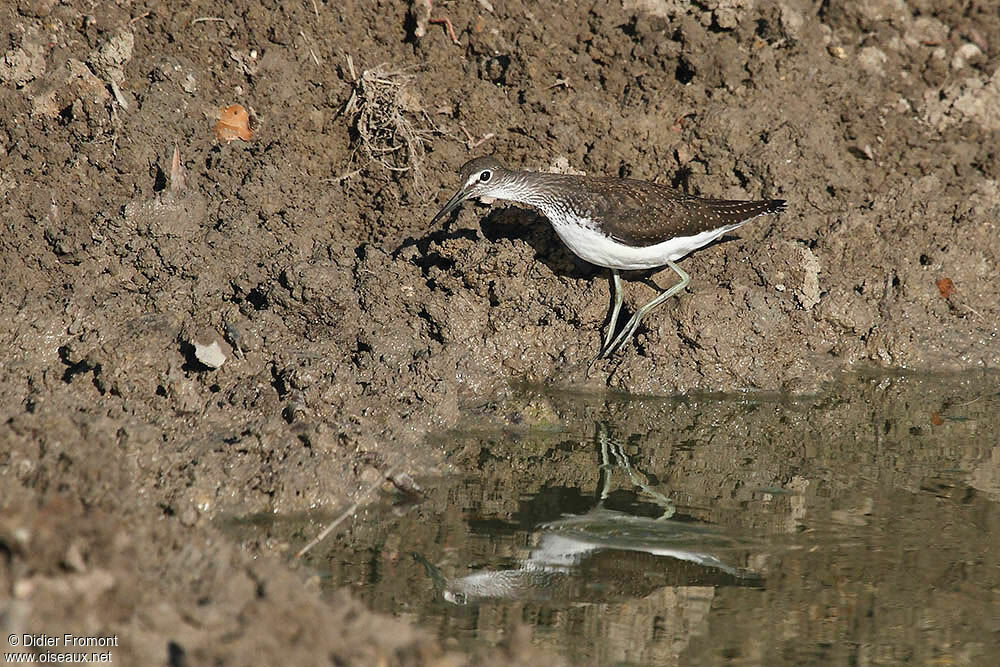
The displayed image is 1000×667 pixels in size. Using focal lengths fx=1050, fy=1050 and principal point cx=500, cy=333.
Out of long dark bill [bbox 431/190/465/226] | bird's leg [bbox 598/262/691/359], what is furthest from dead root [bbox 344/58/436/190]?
bird's leg [bbox 598/262/691/359]

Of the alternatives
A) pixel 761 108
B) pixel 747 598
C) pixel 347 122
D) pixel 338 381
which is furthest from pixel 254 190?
pixel 747 598

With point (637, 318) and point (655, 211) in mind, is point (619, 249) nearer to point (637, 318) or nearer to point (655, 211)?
point (655, 211)

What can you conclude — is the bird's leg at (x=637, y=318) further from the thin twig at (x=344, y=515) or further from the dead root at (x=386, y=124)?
the thin twig at (x=344, y=515)

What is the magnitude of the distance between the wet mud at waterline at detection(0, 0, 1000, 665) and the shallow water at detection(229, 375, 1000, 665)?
5cm

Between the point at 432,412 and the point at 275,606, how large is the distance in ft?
8.81

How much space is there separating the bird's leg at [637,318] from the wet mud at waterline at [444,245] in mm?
93

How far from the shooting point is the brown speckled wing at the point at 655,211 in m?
6.79

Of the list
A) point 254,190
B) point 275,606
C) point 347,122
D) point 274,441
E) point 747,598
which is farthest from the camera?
point 347,122

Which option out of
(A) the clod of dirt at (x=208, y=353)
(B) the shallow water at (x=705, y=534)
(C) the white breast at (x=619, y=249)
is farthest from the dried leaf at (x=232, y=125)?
(B) the shallow water at (x=705, y=534)

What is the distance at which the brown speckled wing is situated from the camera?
267 inches

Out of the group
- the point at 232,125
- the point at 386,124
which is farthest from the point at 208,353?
the point at 386,124

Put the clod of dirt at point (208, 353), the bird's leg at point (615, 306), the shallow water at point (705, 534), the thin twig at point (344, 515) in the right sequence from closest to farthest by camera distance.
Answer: the shallow water at point (705, 534)
the thin twig at point (344, 515)
the clod of dirt at point (208, 353)
the bird's leg at point (615, 306)

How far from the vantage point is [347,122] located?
7.72m

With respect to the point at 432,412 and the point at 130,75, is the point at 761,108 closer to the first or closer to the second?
the point at 432,412
